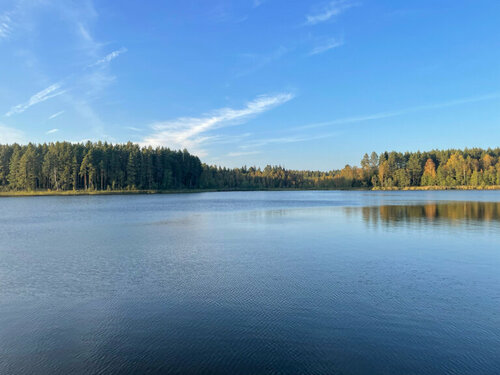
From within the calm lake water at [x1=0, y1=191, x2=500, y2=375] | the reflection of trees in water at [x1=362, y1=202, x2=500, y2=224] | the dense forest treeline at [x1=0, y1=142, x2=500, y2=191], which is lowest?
the reflection of trees in water at [x1=362, y1=202, x2=500, y2=224]

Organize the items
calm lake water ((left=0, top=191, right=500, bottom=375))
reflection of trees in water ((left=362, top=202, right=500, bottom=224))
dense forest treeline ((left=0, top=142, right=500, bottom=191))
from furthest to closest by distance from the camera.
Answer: dense forest treeline ((left=0, top=142, right=500, bottom=191)) < reflection of trees in water ((left=362, top=202, right=500, bottom=224)) < calm lake water ((left=0, top=191, right=500, bottom=375))

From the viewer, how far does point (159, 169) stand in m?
124

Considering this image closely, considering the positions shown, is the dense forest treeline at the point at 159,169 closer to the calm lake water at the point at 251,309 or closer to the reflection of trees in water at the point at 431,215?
the reflection of trees in water at the point at 431,215

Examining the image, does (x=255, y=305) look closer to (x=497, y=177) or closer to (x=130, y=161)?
(x=130, y=161)

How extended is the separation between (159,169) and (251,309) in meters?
121

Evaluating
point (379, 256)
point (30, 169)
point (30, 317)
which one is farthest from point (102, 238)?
point (30, 169)

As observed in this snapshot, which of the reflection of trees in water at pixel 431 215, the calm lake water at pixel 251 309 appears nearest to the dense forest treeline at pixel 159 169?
the reflection of trees in water at pixel 431 215

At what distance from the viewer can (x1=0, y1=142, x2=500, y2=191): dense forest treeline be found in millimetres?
98812

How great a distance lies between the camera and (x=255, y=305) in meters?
9.50

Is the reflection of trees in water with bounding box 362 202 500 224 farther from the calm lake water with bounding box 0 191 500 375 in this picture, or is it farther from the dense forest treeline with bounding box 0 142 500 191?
the dense forest treeline with bounding box 0 142 500 191

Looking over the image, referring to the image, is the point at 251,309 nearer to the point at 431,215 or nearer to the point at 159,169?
the point at 431,215

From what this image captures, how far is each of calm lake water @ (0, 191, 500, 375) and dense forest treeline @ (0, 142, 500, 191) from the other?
94.1 meters

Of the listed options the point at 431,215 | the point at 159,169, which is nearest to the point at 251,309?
the point at 431,215

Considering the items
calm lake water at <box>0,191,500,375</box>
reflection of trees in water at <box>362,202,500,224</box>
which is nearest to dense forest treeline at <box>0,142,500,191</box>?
reflection of trees in water at <box>362,202,500,224</box>
